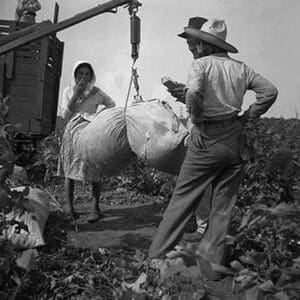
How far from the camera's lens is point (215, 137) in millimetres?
2930

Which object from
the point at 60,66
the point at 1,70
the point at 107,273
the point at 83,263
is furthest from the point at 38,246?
the point at 60,66

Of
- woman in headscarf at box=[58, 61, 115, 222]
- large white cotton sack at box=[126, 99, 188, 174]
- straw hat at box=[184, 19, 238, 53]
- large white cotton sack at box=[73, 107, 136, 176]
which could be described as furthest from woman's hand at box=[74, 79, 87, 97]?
straw hat at box=[184, 19, 238, 53]

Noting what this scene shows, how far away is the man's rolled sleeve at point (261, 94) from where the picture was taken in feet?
9.55

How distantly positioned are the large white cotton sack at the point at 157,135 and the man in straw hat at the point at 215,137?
1.33ft

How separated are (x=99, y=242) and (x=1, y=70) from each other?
404cm

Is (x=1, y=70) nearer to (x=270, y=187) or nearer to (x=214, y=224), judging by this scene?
(x=270, y=187)

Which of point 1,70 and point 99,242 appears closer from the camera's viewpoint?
point 99,242

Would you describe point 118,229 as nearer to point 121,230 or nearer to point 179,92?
point 121,230

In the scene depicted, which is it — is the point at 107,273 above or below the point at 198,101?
below

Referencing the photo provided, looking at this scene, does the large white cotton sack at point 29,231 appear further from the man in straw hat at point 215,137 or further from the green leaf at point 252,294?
the green leaf at point 252,294

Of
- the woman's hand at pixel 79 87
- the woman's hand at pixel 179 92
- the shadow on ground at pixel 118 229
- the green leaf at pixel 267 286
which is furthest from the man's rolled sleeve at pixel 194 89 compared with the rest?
the woman's hand at pixel 79 87

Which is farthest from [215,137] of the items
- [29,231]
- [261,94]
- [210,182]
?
[29,231]

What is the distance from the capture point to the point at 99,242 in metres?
3.67

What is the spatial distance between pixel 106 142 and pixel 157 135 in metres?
0.45
